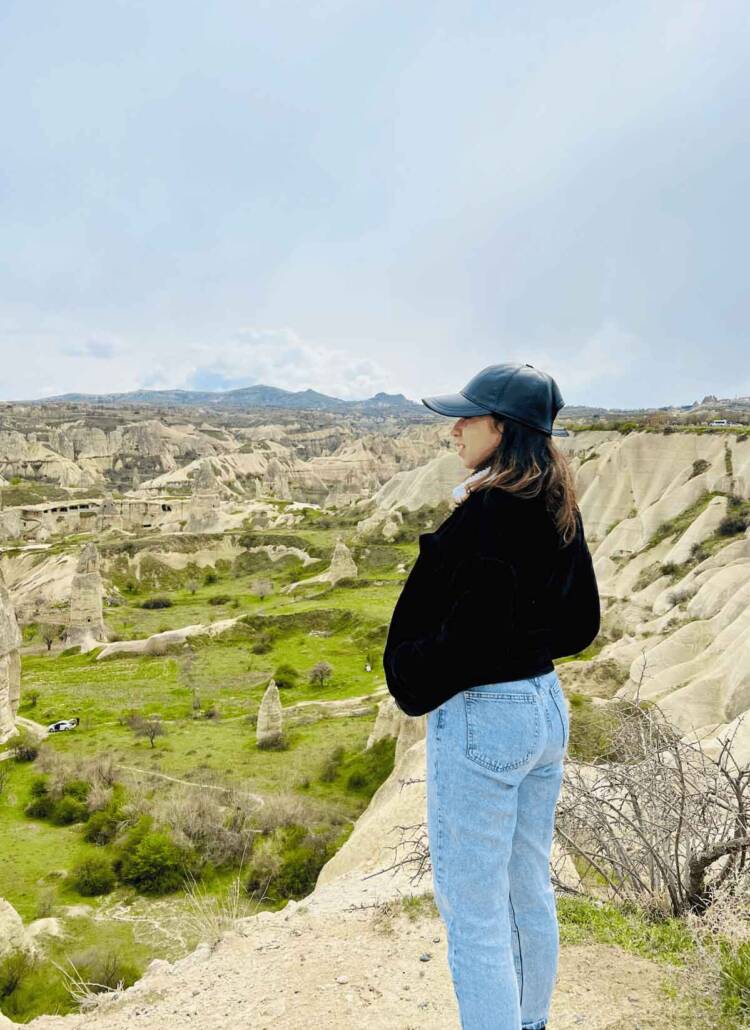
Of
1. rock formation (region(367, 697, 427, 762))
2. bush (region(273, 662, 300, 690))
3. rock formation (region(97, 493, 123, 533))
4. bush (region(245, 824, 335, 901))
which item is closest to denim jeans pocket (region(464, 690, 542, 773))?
bush (region(245, 824, 335, 901))

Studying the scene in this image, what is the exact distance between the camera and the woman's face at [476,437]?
2111 mm

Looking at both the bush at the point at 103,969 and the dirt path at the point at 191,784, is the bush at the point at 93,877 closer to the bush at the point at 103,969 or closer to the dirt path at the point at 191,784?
the bush at the point at 103,969

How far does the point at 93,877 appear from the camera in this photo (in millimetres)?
9875

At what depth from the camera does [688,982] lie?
287 cm

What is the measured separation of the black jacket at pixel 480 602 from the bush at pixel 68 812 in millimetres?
13061

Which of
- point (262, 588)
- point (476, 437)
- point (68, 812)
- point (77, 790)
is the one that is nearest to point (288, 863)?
point (68, 812)

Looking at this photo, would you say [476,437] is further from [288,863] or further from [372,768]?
[372,768]

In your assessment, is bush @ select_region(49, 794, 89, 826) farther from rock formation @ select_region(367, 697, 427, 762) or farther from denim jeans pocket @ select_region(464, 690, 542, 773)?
denim jeans pocket @ select_region(464, 690, 542, 773)

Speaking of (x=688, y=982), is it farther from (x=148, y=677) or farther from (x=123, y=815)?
(x=148, y=677)

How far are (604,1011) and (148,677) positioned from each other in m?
22.8

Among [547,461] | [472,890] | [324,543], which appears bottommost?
[324,543]

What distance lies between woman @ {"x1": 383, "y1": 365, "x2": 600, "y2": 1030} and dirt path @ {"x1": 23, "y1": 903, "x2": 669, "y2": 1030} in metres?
1.34

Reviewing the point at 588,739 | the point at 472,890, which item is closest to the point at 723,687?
the point at 588,739

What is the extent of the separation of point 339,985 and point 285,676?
A: 19.9 m
